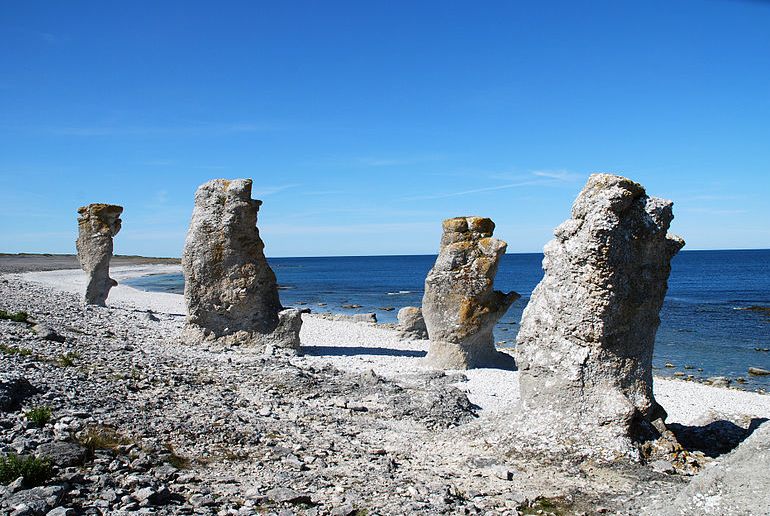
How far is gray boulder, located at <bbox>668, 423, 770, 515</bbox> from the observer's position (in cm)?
524

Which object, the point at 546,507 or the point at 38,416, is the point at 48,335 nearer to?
the point at 38,416

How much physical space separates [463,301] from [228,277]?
7.10 meters

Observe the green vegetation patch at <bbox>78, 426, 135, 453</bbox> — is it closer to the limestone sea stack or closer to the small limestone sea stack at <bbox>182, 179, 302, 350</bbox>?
the limestone sea stack

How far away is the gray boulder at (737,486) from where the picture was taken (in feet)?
17.2

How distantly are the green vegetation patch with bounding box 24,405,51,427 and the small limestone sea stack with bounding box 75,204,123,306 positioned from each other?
2031 centimetres

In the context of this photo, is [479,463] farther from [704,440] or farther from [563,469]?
[704,440]

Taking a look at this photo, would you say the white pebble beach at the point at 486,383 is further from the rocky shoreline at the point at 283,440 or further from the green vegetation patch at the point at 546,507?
the green vegetation patch at the point at 546,507

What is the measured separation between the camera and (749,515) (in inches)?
203

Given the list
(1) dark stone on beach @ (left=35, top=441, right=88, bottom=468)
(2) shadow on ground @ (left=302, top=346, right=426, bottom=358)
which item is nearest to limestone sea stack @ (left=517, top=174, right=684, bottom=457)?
(1) dark stone on beach @ (left=35, top=441, right=88, bottom=468)

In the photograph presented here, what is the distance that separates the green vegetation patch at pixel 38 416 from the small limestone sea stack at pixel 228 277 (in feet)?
31.0

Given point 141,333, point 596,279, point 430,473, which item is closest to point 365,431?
point 430,473

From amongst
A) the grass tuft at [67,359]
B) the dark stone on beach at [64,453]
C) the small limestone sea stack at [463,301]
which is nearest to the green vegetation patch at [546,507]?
the dark stone on beach at [64,453]

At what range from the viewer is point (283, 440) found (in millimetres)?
9336

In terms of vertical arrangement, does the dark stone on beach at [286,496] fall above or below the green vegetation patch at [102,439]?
below
